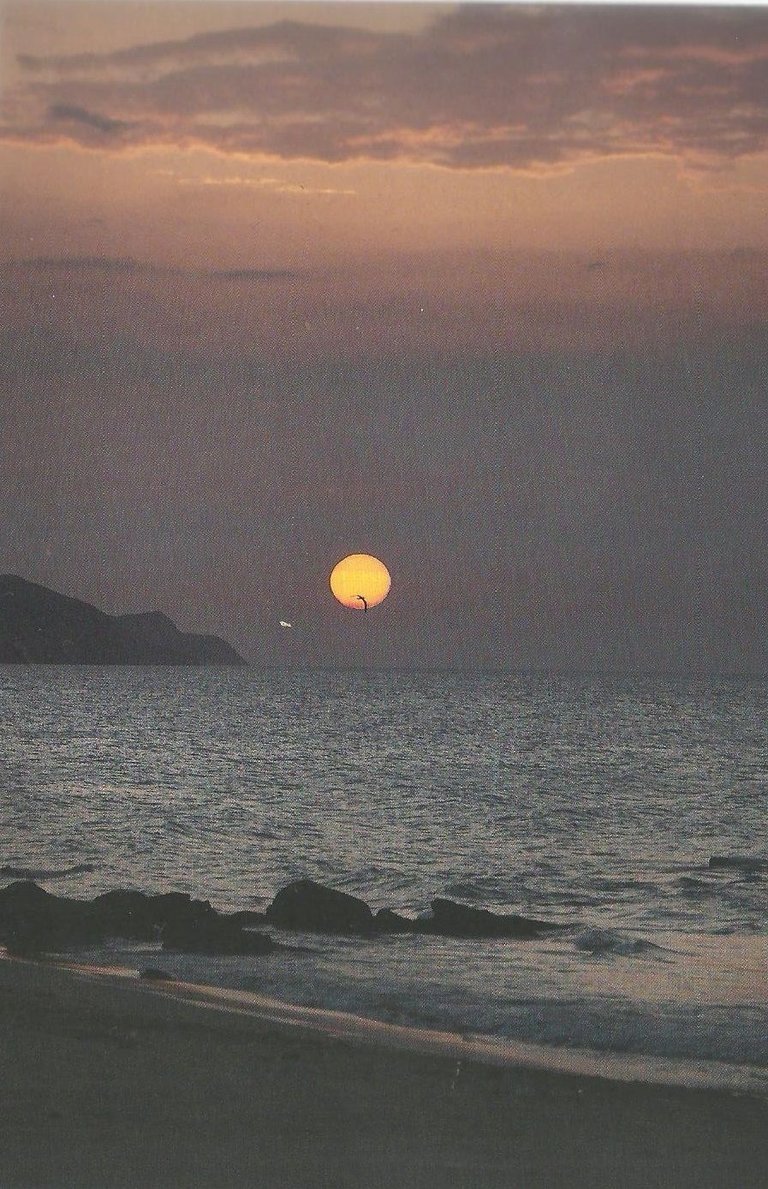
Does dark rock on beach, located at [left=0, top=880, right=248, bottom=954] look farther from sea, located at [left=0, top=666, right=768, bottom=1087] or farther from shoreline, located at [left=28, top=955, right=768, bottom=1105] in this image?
shoreline, located at [left=28, top=955, right=768, bottom=1105]

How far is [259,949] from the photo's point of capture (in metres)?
10.8

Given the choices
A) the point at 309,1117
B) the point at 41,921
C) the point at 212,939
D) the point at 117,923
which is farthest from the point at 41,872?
the point at 309,1117

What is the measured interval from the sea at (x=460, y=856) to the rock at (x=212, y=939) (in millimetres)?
212

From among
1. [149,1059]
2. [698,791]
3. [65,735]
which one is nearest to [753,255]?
[149,1059]

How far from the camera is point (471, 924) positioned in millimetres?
12469

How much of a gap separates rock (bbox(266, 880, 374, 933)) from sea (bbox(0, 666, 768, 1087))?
0.43 m

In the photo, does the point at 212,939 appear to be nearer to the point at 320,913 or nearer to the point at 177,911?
the point at 177,911

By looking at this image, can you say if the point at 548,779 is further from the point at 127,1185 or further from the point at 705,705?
the point at 705,705

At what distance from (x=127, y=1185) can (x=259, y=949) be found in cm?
618

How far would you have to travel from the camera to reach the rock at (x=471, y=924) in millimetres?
12375

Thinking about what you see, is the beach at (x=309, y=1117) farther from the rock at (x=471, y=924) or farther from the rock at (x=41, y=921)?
the rock at (x=471, y=924)

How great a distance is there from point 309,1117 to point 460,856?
1516cm

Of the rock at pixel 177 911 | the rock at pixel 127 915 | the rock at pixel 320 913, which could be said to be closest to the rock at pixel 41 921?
the rock at pixel 127 915

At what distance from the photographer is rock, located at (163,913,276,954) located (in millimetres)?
10734
